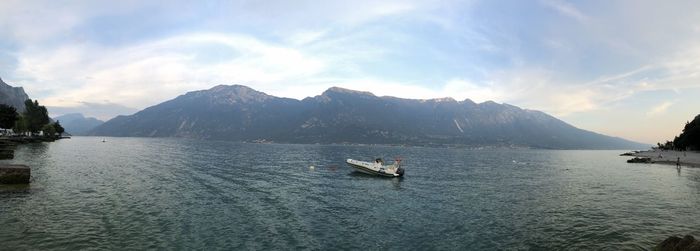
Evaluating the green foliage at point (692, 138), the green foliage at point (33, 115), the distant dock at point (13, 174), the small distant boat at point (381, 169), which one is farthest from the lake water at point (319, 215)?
the green foliage at point (33, 115)

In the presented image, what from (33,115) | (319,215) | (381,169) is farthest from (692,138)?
(33,115)

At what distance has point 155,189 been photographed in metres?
45.2

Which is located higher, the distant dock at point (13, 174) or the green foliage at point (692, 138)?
the green foliage at point (692, 138)

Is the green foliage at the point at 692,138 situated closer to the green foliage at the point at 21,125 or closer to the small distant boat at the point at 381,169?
the small distant boat at the point at 381,169

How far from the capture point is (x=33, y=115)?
18212 cm

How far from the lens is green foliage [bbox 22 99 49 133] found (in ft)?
585

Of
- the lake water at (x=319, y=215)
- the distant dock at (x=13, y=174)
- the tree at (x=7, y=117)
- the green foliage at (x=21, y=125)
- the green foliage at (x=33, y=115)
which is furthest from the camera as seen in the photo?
the green foliage at (x=33, y=115)

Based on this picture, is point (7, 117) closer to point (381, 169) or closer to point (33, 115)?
point (33, 115)

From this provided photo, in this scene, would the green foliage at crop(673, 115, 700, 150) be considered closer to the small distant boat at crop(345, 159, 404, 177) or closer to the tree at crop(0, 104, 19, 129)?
the small distant boat at crop(345, 159, 404, 177)

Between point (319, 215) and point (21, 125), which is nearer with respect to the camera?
point (319, 215)

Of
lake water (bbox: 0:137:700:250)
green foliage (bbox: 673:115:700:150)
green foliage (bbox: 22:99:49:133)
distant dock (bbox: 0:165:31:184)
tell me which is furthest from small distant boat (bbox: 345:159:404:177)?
green foliage (bbox: 22:99:49:133)

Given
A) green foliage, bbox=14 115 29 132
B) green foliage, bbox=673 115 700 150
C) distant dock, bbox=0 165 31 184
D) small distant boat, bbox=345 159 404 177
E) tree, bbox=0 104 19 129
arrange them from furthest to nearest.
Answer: green foliage, bbox=14 115 29 132 < green foliage, bbox=673 115 700 150 < tree, bbox=0 104 19 129 < small distant boat, bbox=345 159 404 177 < distant dock, bbox=0 165 31 184

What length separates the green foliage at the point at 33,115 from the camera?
7023 inches

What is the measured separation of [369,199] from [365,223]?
1360 centimetres
